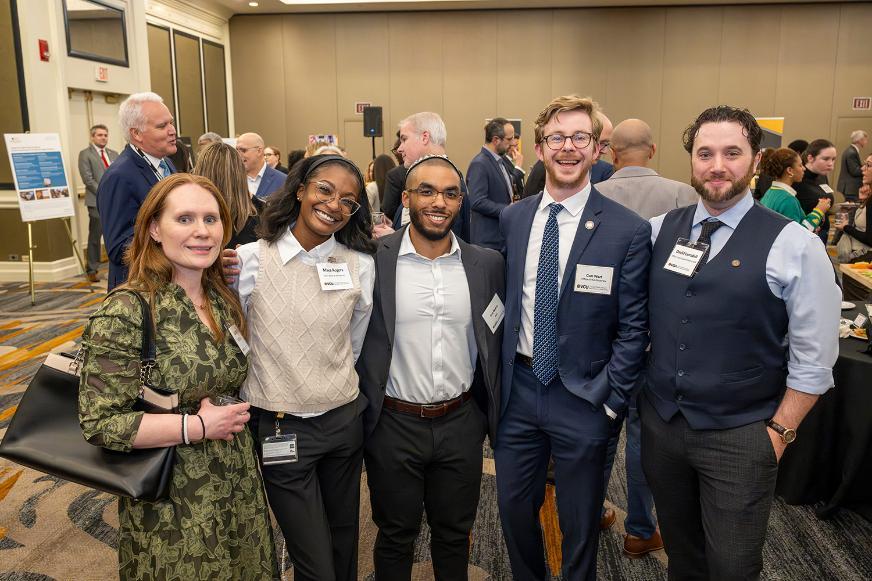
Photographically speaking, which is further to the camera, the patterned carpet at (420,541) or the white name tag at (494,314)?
the patterned carpet at (420,541)

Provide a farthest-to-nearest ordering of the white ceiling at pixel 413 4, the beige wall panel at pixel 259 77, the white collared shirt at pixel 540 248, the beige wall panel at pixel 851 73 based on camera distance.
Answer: the beige wall panel at pixel 259 77 → the beige wall panel at pixel 851 73 → the white ceiling at pixel 413 4 → the white collared shirt at pixel 540 248

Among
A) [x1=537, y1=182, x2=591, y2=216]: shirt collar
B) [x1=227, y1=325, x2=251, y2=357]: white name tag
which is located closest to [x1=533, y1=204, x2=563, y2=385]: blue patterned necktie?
[x1=537, y1=182, x2=591, y2=216]: shirt collar

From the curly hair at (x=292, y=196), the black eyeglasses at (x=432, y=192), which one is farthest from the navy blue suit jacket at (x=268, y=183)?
the black eyeglasses at (x=432, y=192)

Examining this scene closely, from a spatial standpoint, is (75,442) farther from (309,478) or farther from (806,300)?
(806,300)

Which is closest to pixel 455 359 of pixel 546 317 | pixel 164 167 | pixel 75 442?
pixel 546 317

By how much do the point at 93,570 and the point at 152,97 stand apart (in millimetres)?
2393

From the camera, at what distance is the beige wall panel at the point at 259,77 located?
12562mm

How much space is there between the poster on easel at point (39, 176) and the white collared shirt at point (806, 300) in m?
7.28

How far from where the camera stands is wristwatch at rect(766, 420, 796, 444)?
174cm

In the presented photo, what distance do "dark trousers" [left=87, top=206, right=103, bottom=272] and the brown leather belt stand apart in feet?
23.2

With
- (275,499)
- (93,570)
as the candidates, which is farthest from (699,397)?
(93,570)

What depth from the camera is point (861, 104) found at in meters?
12.2

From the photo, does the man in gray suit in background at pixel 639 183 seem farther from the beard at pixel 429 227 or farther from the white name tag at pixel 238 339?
the white name tag at pixel 238 339

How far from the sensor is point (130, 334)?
1.51 metres
